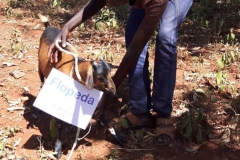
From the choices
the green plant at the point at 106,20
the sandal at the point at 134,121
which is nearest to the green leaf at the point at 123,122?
the sandal at the point at 134,121

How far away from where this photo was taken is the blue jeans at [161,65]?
3.12 m

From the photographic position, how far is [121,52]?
5137 mm

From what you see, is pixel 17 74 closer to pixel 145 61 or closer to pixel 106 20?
pixel 145 61

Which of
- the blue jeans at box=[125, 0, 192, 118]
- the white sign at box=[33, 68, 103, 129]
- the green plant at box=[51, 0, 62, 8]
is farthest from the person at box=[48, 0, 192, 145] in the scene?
the green plant at box=[51, 0, 62, 8]

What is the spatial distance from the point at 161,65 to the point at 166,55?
10 centimetres

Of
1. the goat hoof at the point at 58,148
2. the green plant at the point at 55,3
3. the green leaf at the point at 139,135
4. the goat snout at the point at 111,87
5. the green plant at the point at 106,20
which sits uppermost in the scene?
the green plant at the point at 55,3

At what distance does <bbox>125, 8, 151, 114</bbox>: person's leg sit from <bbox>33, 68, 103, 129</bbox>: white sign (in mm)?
638

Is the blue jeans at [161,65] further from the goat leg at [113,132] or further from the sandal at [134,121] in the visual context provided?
the goat leg at [113,132]

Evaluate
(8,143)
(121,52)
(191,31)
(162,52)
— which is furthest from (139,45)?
(191,31)

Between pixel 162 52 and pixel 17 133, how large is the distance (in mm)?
1600

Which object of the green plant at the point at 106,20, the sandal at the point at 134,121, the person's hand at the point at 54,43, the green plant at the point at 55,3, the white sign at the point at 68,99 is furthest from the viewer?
the green plant at the point at 55,3

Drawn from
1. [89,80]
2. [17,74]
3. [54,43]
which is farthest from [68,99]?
[17,74]

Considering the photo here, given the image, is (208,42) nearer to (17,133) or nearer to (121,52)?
(121,52)

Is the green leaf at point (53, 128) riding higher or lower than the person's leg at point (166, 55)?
lower
